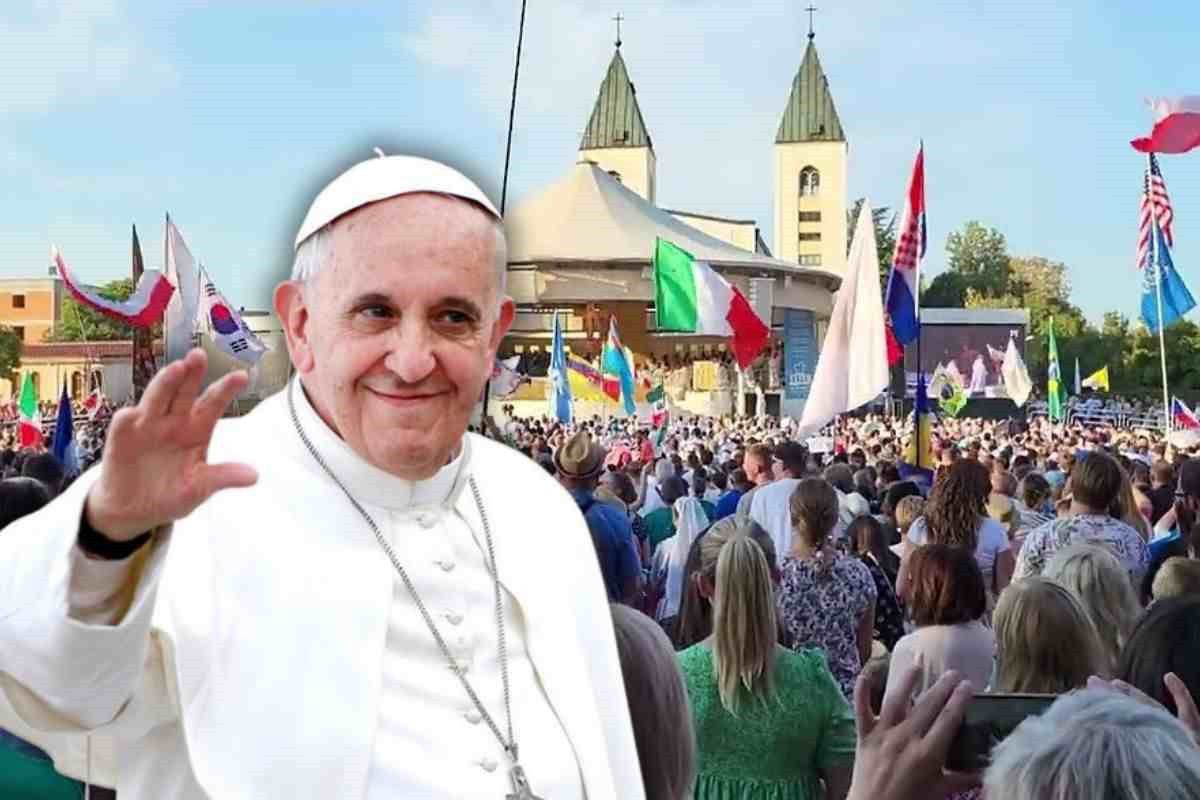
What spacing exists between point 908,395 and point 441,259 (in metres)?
46.4

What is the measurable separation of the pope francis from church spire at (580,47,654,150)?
97495 mm

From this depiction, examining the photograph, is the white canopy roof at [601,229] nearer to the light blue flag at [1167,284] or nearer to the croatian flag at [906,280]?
the light blue flag at [1167,284]

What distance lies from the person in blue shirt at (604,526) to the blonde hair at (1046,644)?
2668 millimetres

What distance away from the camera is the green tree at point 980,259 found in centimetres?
9644

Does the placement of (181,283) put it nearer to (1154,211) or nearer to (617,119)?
(1154,211)

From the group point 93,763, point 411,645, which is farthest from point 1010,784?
point 93,763

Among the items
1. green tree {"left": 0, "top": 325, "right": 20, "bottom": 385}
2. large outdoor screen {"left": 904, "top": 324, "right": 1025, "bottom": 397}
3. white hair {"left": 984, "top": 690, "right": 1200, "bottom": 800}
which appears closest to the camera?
white hair {"left": 984, "top": 690, "right": 1200, "bottom": 800}

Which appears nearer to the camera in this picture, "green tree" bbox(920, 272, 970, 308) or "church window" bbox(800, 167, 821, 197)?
"green tree" bbox(920, 272, 970, 308)

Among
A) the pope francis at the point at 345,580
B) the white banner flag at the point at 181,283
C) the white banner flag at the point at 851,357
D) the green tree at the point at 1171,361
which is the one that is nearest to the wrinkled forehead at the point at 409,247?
the pope francis at the point at 345,580

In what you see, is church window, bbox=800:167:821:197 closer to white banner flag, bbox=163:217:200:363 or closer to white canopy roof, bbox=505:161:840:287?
white canopy roof, bbox=505:161:840:287

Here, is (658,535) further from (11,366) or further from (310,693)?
(11,366)

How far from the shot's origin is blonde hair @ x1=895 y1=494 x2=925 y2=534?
7.78m

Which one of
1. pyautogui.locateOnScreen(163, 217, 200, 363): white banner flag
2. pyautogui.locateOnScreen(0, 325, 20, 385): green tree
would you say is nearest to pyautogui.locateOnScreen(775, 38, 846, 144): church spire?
pyautogui.locateOnScreen(0, 325, 20, 385): green tree

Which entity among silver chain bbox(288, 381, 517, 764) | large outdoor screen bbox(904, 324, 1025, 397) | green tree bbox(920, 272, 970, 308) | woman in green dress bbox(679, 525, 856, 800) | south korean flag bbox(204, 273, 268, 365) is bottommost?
woman in green dress bbox(679, 525, 856, 800)
